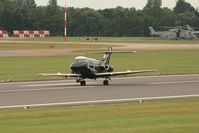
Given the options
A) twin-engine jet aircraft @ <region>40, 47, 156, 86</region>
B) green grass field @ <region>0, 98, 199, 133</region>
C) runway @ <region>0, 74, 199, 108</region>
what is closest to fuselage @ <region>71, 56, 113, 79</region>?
twin-engine jet aircraft @ <region>40, 47, 156, 86</region>

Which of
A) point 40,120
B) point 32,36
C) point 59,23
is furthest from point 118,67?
point 59,23

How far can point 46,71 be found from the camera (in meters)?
49.3

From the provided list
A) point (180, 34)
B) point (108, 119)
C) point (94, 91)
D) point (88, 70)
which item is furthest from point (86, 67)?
point (180, 34)

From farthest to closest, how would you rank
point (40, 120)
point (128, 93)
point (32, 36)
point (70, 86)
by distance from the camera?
point (32, 36), point (70, 86), point (128, 93), point (40, 120)

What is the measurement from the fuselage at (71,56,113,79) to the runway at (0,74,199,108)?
2.45 ft

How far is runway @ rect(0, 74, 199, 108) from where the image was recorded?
92.5 ft

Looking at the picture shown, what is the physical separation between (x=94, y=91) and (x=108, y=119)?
12580 mm

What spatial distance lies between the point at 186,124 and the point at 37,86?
62.8ft

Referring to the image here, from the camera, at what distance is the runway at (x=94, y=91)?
2820 centimetres

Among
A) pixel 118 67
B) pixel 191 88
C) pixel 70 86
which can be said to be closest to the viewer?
pixel 191 88

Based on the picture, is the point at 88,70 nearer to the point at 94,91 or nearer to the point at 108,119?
the point at 94,91

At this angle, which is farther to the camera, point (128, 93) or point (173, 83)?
point (173, 83)

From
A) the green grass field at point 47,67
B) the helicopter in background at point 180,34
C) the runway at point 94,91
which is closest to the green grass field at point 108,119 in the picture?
the runway at point 94,91

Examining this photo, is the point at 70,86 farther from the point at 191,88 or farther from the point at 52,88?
the point at 191,88
